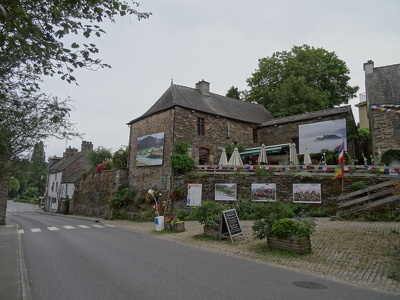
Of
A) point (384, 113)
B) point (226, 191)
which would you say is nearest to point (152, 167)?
point (226, 191)

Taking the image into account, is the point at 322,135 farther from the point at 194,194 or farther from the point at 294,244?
the point at 294,244

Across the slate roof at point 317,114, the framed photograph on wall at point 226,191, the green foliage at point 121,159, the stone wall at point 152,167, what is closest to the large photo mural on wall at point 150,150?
the stone wall at point 152,167

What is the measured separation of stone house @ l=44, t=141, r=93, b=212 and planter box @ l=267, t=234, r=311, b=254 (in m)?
33.5

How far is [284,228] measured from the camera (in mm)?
8344

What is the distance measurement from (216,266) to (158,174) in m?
14.1

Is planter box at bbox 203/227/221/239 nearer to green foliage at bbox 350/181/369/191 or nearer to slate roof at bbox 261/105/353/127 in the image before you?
green foliage at bbox 350/181/369/191

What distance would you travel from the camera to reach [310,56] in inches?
1199

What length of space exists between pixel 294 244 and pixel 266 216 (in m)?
1.35

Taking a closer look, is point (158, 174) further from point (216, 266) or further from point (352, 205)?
point (216, 266)

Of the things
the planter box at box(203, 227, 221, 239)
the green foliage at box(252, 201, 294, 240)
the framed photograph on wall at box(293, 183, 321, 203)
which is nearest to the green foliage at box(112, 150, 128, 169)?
the planter box at box(203, 227, 221, 239)

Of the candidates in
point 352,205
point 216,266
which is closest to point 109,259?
point 216,266

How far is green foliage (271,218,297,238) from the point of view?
8.27m

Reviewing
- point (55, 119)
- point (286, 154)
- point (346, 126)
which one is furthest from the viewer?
point (286, 154)

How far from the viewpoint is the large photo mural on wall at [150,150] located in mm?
20859
